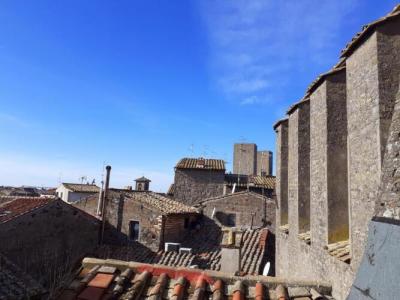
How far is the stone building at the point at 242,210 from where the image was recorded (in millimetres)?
22156

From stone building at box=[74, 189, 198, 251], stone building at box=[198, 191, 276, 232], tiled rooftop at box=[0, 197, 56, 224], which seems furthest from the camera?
stone building at box=[198, 191, 276, 232]

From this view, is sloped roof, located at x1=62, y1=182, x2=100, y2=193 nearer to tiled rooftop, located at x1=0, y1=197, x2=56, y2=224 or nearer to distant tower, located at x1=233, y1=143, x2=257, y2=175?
distant tower, located at x1=233, y1=143, x2=257, y2=175

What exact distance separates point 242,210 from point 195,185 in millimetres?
6242

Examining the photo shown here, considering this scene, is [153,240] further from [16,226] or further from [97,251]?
[16,226]

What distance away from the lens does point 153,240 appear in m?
17.2

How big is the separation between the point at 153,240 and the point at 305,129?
37.5ft

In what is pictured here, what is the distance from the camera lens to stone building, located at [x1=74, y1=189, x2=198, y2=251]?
1728 cm

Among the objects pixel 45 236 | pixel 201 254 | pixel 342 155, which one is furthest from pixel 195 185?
pixel 342 155

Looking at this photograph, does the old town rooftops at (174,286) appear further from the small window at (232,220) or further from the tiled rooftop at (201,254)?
the small window at (232,220)

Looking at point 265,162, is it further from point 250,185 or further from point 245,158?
point 250,185

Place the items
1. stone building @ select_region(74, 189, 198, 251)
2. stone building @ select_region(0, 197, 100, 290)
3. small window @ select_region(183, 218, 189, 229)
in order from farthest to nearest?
1. small window @ select_region(183, 218, 189, 229)
2. stone building @ select_region(74, 189, 198, 251)
3. stone building @ select_region(0, 197, 100, 290)

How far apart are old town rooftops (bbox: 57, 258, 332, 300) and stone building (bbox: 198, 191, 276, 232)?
57.6 feet

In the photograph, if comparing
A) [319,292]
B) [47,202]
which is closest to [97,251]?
[47,202]

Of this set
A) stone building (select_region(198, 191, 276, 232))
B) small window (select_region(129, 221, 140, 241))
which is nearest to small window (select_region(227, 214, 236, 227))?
stone building (select_region(198, 191, 276, 232))
